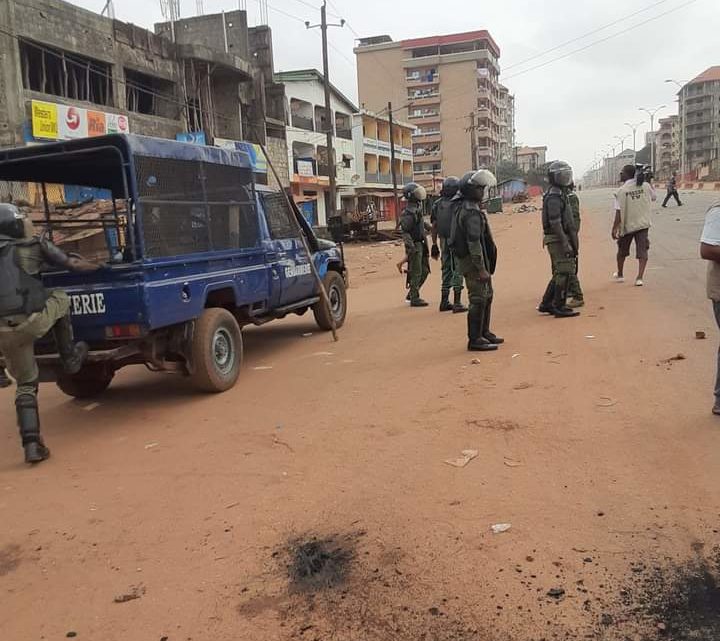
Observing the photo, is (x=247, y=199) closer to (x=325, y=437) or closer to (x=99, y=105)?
(x=325, y=437)

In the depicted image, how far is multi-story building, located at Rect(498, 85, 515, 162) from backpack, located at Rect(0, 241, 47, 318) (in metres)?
114

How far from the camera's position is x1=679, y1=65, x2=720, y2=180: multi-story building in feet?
370

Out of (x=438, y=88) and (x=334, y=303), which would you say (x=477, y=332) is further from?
(x=438, y=88)

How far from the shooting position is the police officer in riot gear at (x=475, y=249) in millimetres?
6969

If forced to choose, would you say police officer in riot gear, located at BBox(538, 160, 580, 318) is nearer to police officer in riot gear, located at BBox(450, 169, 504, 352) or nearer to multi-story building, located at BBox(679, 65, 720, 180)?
police officer in riot gear, located at BBox(450, 169, 504, 352)

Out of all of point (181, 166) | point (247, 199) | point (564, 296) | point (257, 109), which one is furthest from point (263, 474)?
point (257, 109)

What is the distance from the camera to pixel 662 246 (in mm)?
15562

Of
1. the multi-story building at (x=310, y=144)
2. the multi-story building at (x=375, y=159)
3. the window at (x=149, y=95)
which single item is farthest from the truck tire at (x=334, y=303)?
the multi-story building at (x=375, y=159)

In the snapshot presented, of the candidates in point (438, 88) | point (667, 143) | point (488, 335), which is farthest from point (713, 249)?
point (667, 143)

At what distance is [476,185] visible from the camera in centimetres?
700

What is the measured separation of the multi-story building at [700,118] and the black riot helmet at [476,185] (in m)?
117

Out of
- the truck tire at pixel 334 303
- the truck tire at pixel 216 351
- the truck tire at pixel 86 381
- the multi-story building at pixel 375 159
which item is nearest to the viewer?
the truck tire at pixel 216 351

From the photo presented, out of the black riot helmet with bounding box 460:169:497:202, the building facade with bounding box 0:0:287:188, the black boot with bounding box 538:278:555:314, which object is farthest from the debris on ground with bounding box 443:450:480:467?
the building facade with bounding box 0:0:287:188

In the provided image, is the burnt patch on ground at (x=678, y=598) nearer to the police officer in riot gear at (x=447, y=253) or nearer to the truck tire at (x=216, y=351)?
the truck tire at (x=216, y=351)
